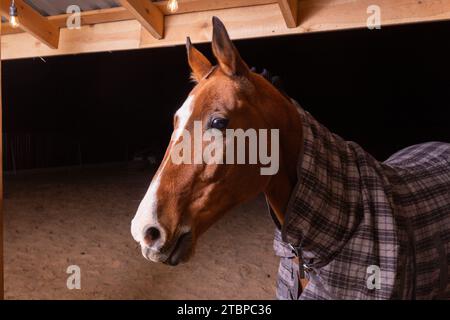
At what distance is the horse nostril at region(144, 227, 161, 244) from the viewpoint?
0.99m

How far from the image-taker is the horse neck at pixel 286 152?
45.8 inches

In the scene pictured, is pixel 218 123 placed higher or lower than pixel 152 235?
higher

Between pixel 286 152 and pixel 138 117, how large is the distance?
27.3 ft

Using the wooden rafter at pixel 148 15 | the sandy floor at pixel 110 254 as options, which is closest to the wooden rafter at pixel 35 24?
the wooden rafter at pixel 148 15

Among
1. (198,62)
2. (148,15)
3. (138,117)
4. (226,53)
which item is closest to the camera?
(226,53)

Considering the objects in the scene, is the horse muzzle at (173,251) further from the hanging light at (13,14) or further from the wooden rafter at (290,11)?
the hanging light at (13,14)

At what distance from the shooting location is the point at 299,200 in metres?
1.12
